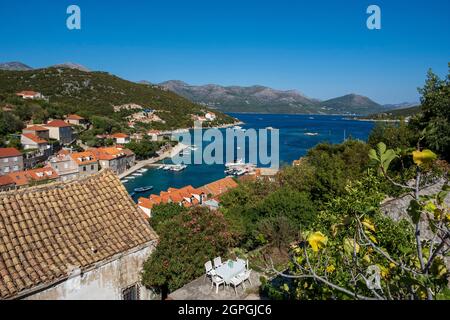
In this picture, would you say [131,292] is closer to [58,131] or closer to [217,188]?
[217,188]

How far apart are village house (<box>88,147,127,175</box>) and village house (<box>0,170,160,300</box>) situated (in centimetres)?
4356

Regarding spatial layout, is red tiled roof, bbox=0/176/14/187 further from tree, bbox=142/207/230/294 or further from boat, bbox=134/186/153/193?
tree, bbox=142/207/230/294

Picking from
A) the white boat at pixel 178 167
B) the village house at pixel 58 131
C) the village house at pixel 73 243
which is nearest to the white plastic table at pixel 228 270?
the village house at pixel 73 243

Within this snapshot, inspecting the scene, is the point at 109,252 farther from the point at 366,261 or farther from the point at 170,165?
the point at 170,165

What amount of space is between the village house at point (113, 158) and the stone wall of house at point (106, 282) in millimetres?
44085

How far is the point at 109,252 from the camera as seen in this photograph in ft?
18.6

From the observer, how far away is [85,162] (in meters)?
45.8

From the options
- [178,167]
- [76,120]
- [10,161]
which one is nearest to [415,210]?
[10,161]

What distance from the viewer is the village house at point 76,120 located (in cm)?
7119

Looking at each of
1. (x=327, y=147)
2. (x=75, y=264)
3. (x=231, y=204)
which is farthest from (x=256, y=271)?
(x=327, y=147)

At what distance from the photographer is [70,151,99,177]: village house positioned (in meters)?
44.8

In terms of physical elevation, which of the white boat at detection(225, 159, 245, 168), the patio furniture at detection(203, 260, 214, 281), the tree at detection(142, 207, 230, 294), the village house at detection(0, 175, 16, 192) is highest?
the tree at detection(142, 207, 230, 294)

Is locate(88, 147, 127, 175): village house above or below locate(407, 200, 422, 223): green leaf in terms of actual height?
below


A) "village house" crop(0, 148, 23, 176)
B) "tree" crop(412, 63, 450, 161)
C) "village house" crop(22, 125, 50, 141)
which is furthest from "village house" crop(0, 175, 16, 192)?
"tree" crop(412, 63, 450, 161)
